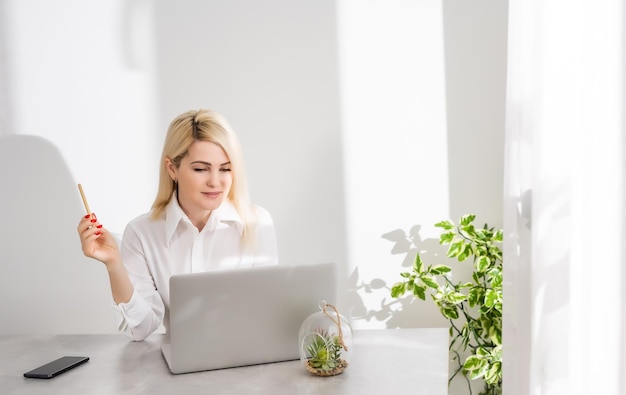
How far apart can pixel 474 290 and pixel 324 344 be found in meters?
1.10

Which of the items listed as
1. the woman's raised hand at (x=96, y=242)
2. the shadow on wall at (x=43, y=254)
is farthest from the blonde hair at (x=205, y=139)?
the shadow on wall at (x=43, y=254)

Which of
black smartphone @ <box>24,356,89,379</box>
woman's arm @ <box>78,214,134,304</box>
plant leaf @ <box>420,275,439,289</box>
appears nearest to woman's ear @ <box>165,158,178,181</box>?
woman's arm @ <box>78,214,134,304</box>

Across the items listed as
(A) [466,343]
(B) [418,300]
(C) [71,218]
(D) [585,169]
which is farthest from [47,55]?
(D) [585,169]

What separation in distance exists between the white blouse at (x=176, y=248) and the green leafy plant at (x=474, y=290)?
60 cm

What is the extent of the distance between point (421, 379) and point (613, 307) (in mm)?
678

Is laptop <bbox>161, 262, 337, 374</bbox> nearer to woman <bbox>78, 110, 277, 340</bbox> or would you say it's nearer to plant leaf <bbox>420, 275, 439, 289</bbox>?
woman <bbox>78, 110, 277, 340</bbox>

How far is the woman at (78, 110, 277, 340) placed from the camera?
8.36 feet

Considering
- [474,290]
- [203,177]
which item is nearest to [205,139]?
[203,177]

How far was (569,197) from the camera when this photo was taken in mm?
1323

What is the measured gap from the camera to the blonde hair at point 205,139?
257cm

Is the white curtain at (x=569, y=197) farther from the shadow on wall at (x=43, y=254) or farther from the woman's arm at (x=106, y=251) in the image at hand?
the shadow on wall at (x=43, y=254)

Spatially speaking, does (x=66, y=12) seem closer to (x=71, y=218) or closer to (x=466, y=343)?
(x=71, y=218)

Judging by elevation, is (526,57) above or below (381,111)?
above

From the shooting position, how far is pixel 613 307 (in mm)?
1227
